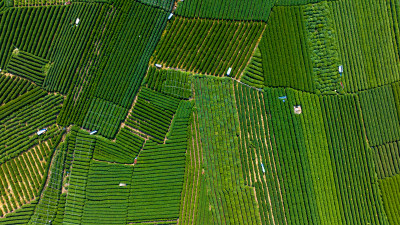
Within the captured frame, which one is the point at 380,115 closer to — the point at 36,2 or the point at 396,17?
the point at 396,17

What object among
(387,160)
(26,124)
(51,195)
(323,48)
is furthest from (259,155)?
(26,124)

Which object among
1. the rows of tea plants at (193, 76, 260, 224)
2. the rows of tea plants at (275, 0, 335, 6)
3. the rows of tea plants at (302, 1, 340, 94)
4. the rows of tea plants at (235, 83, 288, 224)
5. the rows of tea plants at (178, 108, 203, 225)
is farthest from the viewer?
the rows of tea plants at (275, 0, 335, 6)

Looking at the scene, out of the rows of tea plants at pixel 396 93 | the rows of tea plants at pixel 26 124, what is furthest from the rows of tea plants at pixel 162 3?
the rows of tea plants at pixel 396 93

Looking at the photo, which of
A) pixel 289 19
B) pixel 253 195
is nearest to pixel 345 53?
pixel 289 19

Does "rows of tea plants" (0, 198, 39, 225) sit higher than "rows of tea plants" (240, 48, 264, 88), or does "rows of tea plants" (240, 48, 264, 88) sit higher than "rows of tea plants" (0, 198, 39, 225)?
"rows of tea plants" (240, 48, 264, 88)

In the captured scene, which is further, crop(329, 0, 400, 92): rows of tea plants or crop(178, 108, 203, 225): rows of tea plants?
crop(329, 0, 400, 92): rows of tea plants

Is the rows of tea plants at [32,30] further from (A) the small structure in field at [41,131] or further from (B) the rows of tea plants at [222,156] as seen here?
(B) the rows of tea plants at [222,156]

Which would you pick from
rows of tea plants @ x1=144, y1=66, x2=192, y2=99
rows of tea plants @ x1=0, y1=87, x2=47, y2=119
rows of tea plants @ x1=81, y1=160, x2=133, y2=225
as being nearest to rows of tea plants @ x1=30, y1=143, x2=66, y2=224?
rows of tea plants @ x1=81, y1=160, x2=133, y2=225

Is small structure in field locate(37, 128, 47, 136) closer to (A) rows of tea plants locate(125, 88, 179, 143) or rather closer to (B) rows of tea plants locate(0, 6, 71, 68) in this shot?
(B) rows of tea plants locate(0, 6, 71, 68)
